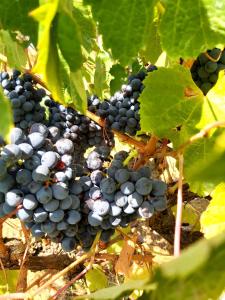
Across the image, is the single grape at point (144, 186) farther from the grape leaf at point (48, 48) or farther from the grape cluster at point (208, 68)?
the grape cluster at point (208, 68)

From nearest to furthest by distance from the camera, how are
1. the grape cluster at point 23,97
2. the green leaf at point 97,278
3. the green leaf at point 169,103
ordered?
the green leaf at point 169,103 → the grape cluster at point 23,97 → the green leaf at point 97,278

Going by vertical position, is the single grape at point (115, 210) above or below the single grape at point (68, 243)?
above

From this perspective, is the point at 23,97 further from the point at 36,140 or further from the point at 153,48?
the point at 153,48


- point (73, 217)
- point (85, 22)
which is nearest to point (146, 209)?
point (73, 217)

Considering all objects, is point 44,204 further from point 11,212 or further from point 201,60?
point 201,60

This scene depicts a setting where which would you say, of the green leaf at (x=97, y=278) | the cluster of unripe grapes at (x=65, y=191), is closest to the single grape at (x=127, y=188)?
the cluster of unripe grapes at (x=65, y=191)

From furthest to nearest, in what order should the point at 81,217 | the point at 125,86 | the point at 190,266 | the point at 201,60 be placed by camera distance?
the point at 125,86 → the point at 201,60 → the point at 81,217 → the point at 190,266

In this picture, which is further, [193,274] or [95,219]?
[95,219]

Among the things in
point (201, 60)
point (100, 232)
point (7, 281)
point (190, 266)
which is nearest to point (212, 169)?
point (190, 266)
